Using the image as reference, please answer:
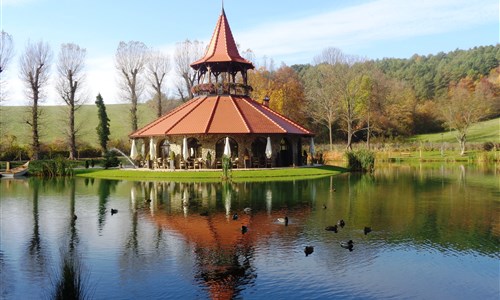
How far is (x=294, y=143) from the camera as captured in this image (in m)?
44.5

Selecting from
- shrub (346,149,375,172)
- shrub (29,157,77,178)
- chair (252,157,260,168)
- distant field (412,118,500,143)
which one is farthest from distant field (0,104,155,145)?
distant field (412,118,500,143)

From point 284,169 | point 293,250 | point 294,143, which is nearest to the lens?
point 293,250

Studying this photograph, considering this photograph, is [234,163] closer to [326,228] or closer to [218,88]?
[218,88]

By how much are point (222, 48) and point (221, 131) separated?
13.8 m

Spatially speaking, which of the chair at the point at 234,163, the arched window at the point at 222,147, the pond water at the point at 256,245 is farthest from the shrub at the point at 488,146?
the pond water at the point at 256,245

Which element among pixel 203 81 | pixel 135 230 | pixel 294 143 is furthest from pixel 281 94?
pixel 135 230

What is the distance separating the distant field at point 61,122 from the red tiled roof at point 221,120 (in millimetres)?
36190

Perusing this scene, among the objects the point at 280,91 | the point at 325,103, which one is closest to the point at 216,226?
the point at 280,91

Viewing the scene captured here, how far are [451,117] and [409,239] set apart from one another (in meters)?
62.5

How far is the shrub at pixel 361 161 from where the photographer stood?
4338cm

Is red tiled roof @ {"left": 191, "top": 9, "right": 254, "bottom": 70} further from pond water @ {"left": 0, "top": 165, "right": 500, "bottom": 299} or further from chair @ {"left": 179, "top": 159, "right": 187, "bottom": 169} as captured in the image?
pond water @ {"left": 0, "top": 165, "right": 500, "bottom": 299}

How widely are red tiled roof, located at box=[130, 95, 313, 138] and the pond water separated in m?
15.6

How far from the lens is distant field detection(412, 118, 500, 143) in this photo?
81.6m

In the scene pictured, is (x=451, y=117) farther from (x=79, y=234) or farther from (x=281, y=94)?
(x=79, y=234)
